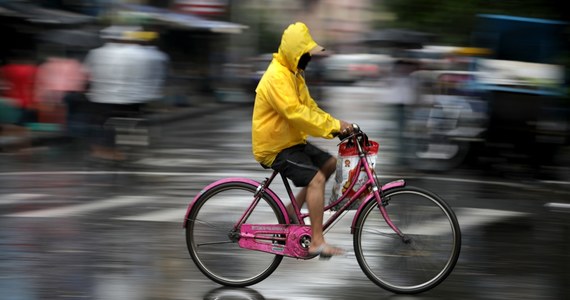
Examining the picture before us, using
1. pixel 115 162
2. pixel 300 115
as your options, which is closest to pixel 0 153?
pixel 115 162

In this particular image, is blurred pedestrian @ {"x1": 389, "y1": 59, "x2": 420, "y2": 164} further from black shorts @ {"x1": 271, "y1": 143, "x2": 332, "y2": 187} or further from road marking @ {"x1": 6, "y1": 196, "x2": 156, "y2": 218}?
black shorts @ {"x1": 271, "y1": 143, "x2": 332, "y2": 187}

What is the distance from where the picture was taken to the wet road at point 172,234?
680cm

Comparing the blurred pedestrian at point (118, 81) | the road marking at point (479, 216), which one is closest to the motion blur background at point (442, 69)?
the blurred pedestrian at point (118, 81)

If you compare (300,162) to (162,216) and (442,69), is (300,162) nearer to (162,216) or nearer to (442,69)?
(162,216)

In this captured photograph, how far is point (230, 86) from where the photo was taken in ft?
74.7

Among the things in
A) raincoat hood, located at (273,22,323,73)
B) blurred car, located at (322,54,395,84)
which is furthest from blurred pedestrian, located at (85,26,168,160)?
blurred car, located at (322,54,395,84)

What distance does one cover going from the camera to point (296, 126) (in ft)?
20.9

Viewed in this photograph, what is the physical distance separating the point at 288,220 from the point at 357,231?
50 cm

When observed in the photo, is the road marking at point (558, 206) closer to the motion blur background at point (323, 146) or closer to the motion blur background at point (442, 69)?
the motion blur background at point (323, 146)

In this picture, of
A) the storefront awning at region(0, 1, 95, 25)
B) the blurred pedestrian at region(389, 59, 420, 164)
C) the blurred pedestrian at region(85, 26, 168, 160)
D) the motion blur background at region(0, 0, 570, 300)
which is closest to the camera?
the motion blur background at region(0, 0, 570, 300)

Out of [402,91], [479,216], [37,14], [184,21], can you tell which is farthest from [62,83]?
[184,21]

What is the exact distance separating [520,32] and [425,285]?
22.7ft

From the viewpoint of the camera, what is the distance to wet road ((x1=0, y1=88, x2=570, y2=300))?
6797 mm

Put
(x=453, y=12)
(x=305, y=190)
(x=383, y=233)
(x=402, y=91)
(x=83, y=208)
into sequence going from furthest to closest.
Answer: (x=453, y=12) → (x=402, y=91) → (x=83, y=208) → (x=305, y=190) → (x=383, y=233)
